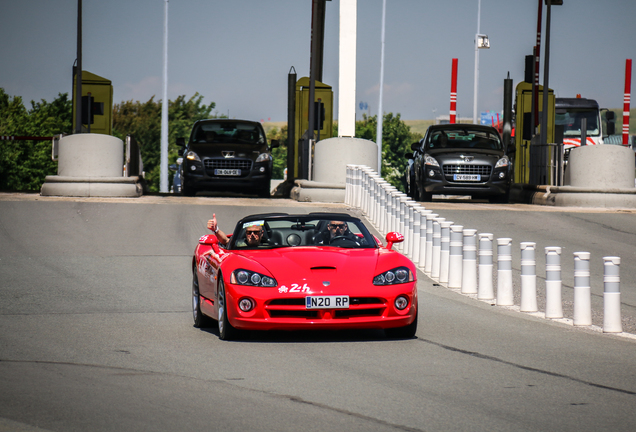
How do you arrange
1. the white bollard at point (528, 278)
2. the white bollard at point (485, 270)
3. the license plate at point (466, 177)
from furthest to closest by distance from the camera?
the license plate at point (466, 177) < the white bollard at point (485, 270) < the white bollard at point (528, 278)

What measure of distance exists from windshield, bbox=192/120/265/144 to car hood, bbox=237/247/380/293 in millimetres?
17956

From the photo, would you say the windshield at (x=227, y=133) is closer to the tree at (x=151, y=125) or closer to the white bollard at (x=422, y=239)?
the white bollard at (x=422, y=239)

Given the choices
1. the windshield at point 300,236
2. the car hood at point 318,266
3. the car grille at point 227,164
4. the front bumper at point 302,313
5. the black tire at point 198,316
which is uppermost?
the car grille at point 227,164

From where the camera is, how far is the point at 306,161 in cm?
2853

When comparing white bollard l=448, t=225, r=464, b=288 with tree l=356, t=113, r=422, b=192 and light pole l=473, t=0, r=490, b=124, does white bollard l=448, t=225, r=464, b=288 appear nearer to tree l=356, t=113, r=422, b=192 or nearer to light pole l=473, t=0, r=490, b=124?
light pole l=473, t=0, r=490, b=124

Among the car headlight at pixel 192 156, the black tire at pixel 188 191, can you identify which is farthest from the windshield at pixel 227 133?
the black tire at pixel 188 191

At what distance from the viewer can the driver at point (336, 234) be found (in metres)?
9.84

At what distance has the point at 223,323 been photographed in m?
8.94

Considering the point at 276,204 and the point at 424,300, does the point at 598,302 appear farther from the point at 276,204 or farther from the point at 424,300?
the point at 276,204

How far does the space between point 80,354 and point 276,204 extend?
1572 cm

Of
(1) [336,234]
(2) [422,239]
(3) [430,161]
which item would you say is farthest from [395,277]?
(3) [430,161]

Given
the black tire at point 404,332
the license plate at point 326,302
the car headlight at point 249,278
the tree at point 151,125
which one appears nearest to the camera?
the license plate at point 326,302

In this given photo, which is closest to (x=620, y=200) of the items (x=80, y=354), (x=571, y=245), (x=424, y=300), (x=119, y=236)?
(x=571, y=245)

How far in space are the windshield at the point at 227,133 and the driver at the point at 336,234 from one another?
1721cm
